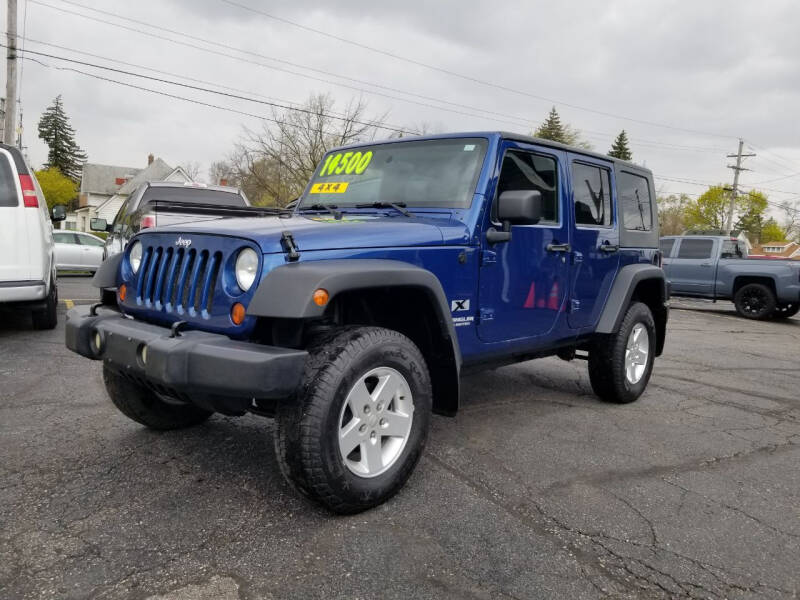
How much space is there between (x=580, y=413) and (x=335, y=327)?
2578mm

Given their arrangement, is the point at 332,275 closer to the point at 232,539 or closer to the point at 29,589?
the point at 232,539

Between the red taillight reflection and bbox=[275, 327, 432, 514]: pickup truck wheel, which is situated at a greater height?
the red taillight reflection

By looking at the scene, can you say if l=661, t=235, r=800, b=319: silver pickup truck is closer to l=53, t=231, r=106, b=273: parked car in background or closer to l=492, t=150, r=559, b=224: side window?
l=492, t=150, r=559, b=224: side window

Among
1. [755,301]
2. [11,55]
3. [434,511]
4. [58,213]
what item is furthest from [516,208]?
[11,55]

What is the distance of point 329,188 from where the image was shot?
13.8ft

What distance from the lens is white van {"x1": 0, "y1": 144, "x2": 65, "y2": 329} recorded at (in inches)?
237

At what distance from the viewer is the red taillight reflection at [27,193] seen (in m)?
6.16

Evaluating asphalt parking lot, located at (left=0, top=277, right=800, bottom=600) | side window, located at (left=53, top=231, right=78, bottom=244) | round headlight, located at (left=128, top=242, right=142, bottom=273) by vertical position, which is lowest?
asphalt parking lot, located at (left=0, top=277, right=800, bottom=600)

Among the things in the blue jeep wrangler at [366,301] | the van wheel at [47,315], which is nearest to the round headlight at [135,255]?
the blue jeep wrangler at [366,301]

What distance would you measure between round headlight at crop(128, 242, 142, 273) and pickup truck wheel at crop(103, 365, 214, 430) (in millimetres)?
635

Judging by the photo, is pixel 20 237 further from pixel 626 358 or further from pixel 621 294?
pixel 626 358

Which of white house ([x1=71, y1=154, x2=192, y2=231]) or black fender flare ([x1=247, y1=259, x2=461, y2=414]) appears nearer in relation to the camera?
black fender flare ([x1=247, y1=259, x2=461, y2=414])

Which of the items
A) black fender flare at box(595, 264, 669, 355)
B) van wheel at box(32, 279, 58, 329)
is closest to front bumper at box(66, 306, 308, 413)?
black fender flare at box(595, 264, 669, 355)

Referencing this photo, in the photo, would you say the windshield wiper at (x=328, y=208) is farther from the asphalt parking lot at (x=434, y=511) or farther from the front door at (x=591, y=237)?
the front door at (x=591, y=237)
